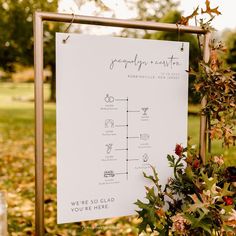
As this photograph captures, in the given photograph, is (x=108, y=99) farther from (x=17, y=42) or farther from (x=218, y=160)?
(x=17, y=42)

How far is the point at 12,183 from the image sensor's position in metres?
5.72

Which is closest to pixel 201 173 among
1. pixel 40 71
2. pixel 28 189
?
pixel 40 71

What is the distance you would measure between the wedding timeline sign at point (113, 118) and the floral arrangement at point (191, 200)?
0.14m

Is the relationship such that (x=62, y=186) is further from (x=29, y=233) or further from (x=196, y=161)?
(x=29, y=233)

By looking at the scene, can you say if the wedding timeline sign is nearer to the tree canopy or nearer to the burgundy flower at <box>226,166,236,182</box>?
the burgundy flower at <box>226,166,236,182</box>

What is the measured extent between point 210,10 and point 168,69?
418 mm

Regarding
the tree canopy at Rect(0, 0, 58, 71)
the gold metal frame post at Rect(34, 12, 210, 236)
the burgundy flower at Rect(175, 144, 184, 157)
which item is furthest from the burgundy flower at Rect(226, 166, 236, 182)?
the tree canopy at Rect(0, 0, 58, 71)

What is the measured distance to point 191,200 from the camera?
2.34 m

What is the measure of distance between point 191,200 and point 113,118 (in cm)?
65

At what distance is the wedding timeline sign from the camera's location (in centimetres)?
221

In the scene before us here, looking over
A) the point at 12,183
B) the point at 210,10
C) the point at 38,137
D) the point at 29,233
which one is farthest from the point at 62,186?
the point at 12,183

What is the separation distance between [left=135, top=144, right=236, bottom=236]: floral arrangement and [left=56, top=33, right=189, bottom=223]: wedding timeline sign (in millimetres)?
136

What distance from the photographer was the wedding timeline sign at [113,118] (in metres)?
2.21

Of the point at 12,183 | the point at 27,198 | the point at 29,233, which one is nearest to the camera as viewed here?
the point at 29,233
